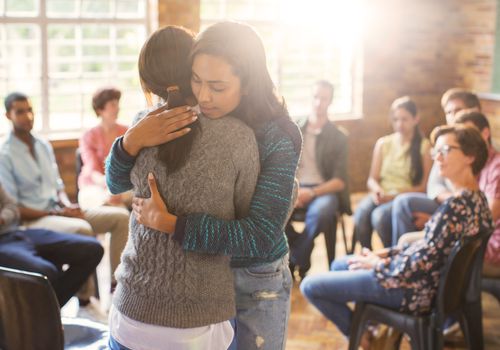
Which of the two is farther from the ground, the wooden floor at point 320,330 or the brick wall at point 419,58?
the brick wall at point 419,58

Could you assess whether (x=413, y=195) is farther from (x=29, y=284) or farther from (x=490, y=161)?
(x=29, y=284)

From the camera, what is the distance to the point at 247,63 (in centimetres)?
156

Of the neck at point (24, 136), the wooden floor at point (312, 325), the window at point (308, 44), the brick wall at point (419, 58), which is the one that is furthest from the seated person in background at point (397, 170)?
the brick wall at point (419, 58)

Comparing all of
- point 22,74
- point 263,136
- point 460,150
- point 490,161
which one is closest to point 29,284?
point 263,136

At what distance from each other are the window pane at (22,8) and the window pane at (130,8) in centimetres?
74

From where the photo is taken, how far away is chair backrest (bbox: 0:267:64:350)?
192 cm

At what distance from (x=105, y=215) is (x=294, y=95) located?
Answer: 12.0 ft

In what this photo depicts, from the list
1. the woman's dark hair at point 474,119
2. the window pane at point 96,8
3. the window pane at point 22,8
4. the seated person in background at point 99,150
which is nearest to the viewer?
the woman's dark hair at point 474,119

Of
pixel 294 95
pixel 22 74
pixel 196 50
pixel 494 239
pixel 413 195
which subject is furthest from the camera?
pixel 294 95

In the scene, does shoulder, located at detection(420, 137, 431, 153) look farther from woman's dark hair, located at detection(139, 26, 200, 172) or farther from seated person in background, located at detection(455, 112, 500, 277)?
woman's dark hair, located at detection(139, 26, 200, 172)

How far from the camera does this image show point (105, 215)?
443cm

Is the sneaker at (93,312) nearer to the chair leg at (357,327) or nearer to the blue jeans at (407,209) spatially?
the chair leg at (357,327)

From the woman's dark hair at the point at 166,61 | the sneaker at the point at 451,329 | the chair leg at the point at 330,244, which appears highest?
the woman's dark hair at the point at 166,61

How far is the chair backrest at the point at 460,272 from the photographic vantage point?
9.65ft
